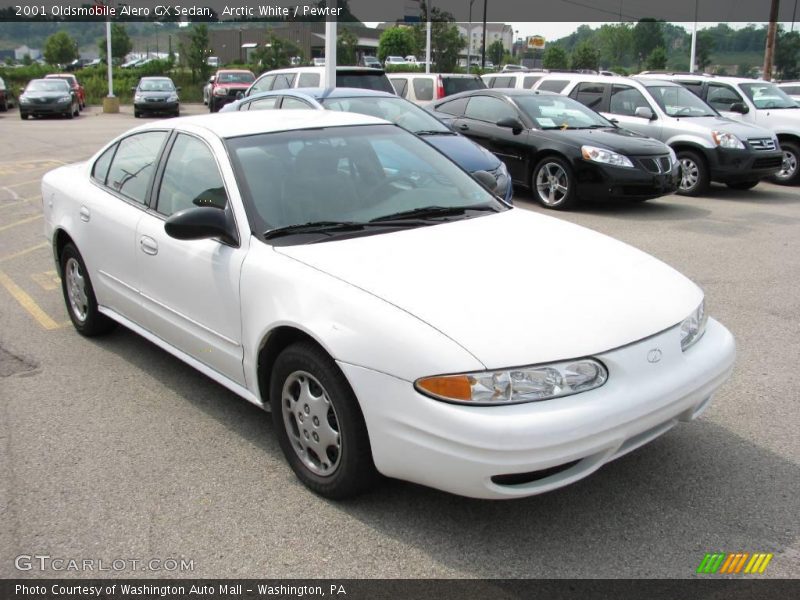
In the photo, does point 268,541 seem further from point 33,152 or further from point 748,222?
point 33,152

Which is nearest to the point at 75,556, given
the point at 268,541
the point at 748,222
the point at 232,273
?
the point at 268,541

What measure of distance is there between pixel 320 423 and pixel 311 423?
69 mm

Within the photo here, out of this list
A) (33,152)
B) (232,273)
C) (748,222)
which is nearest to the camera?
(232,273)

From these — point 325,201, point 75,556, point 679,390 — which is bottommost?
point 75,556

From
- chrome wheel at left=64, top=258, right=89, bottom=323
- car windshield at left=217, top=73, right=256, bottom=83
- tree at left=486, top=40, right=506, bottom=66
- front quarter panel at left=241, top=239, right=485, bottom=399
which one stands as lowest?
chrome wheel at left=64, top=258, right=89, bottom=323

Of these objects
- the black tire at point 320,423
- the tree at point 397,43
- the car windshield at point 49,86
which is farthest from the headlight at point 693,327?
the tree at point 397,43

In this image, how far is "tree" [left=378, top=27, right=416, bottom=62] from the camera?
6197cm

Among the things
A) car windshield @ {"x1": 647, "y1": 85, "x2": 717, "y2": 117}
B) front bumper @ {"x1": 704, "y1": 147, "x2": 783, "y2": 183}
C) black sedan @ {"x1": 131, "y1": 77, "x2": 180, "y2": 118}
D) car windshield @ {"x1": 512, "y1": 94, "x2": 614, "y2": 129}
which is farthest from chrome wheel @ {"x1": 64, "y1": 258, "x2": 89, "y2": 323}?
black sedan @ {"x1": 131, "y1": 77, "x2": 180, "y2": 118}

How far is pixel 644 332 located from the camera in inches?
124

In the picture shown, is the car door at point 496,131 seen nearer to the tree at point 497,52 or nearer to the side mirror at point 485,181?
the side mirror at point 485,181

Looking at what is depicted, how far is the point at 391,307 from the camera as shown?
10.1ft

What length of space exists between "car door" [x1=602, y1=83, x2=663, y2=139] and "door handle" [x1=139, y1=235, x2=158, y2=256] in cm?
996

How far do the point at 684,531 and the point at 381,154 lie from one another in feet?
8.11

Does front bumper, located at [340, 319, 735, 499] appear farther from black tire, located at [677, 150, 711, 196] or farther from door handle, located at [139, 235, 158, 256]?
black tire, located at [677, 150, 711, 196]
